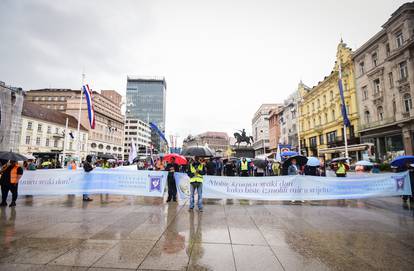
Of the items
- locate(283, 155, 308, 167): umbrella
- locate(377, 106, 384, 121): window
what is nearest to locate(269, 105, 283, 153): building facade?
locate(377, 106, 384, 121): window

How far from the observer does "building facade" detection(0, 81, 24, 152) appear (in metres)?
19.1

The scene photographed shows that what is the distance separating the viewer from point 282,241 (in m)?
4.80

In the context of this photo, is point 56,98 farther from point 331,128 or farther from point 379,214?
point 379,214

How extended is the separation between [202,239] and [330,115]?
141 ft

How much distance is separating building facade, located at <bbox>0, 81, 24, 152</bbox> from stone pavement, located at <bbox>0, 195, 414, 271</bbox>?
15.8 meters

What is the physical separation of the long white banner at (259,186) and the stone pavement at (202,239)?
1632 millimetres

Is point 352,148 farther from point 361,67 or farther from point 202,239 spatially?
point 202,239

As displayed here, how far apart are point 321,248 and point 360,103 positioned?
37.5m

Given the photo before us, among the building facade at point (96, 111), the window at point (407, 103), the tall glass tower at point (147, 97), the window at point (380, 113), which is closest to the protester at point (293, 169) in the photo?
the window at point (407, 103)

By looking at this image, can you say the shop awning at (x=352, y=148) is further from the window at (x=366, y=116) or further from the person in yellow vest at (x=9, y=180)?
the person in yellow vest at (x=9, y=180)

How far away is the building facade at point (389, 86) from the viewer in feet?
84.3

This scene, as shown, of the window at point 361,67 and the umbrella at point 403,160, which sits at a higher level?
the window at point 361,67

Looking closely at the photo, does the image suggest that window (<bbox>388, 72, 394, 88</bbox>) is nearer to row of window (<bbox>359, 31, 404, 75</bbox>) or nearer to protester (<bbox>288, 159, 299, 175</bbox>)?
row of window (<bbox>359, 31, 404, 75</bbox>)

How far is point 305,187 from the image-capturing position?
9.47 m
